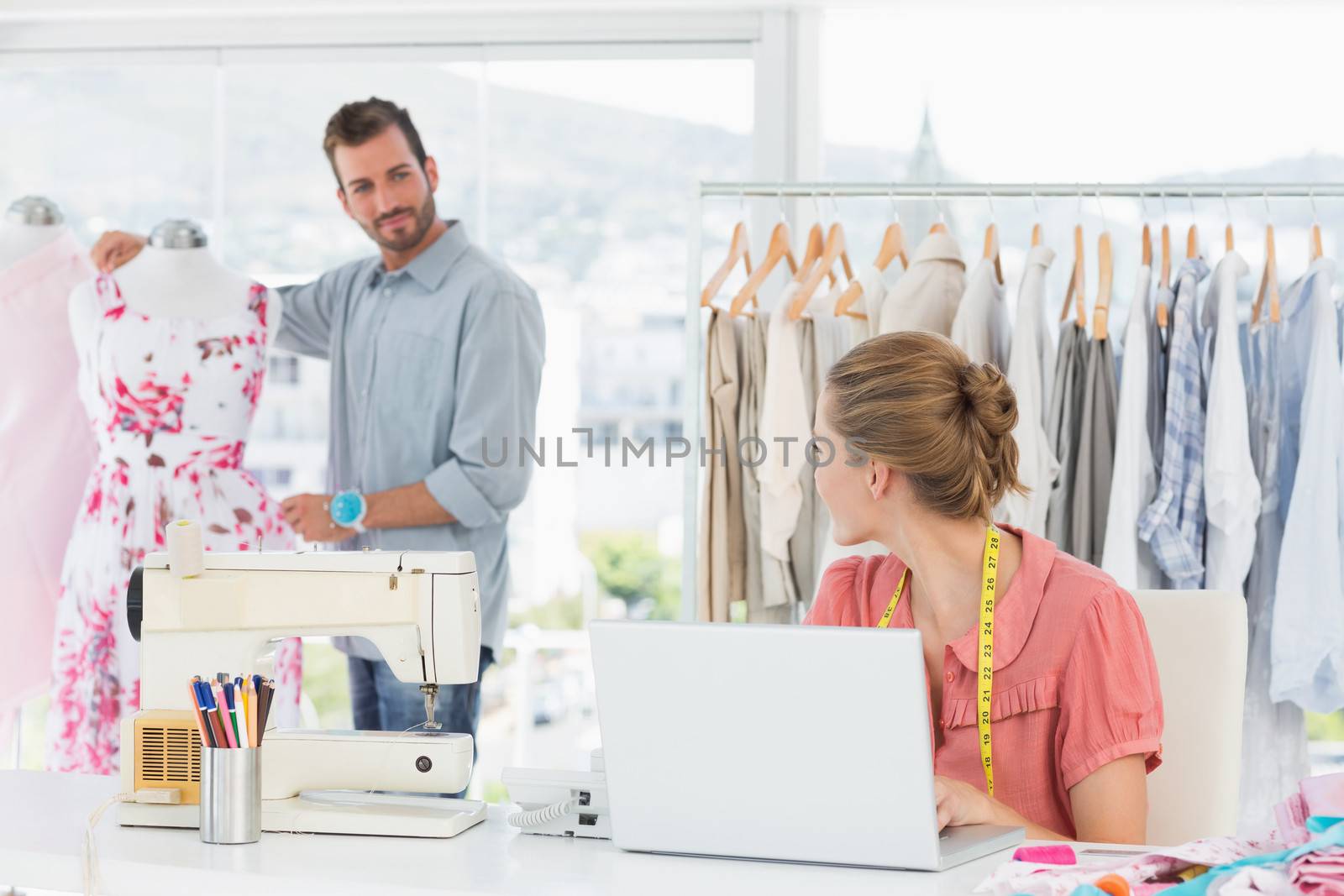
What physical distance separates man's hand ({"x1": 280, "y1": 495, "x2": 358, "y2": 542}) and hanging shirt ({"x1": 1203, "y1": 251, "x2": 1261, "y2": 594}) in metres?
1.70

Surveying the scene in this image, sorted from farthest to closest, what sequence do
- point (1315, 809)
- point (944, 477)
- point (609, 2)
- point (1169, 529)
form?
point (609, 2) → point (1169, 529) → point (944, 477) → point (1315, 809)

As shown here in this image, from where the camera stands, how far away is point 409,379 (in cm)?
277

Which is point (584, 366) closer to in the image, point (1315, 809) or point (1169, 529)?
point (1169, 529)

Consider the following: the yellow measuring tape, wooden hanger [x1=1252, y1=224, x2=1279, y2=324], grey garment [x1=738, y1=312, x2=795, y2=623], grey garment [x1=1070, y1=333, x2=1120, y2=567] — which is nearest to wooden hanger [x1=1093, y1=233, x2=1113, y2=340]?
grey garment [x1=1070, y1=333, x2=1120, y2=567]

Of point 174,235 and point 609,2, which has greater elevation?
point 609,2

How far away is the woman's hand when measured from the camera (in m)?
1.32

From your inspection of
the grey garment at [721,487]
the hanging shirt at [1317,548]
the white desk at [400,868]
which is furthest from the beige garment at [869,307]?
the white desk at [400,868]

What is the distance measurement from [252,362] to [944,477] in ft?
5.18

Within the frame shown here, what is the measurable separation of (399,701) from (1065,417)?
1.44m

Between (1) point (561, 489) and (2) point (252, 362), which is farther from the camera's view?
(1) point (561, 489)

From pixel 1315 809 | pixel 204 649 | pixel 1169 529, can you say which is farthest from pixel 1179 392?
pixel 204 649

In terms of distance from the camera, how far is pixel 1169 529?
2400mm

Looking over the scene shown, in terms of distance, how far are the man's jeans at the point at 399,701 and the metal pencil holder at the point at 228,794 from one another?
125 centimetres

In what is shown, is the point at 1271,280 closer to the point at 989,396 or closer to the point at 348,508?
the point at 989,396
